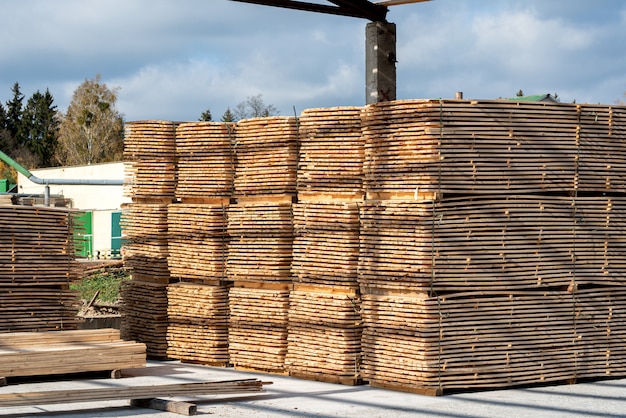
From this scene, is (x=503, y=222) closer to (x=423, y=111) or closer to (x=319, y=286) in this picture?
(x=423, y=111)

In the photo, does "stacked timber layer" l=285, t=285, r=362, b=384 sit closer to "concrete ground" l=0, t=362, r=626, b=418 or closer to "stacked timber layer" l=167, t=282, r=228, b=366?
"concrete ground" l=0, t=362, r=626, b=418

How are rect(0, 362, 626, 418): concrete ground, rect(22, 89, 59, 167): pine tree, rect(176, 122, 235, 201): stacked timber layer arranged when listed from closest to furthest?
rect(0, 362, 626, 418): concrete ground → rect(176, 122, 235, 201): stacked timber layer → rect(22, 89, 59, 167): pine tree

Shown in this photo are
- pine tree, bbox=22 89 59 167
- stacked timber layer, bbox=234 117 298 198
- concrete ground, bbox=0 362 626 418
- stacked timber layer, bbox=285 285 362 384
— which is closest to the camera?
concrete ground, bbox=0 362 626 418

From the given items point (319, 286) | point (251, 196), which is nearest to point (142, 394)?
point (319, 286)

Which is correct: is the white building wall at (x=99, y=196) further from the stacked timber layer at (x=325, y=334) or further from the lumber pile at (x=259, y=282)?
the stacked timber layer at (x=325, y=334)

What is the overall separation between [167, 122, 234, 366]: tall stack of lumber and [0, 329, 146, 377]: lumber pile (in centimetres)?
114

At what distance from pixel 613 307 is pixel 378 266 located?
→ 2.83m

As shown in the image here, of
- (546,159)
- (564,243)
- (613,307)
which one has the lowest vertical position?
(613,307)

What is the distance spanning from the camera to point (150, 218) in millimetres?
13680

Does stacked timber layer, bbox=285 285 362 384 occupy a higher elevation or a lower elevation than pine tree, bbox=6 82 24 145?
lower

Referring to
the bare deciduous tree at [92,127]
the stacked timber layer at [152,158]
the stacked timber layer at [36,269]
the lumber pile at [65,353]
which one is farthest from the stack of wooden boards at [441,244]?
the bare deciduous tree at [92,127]

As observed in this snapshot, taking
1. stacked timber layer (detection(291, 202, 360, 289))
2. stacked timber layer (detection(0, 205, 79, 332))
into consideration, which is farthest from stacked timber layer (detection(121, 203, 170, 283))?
stacked timber layer (detection(291, 202, 360, 289))

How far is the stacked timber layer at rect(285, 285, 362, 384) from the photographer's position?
11.2 meters

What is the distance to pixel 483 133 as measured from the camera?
10617mm
